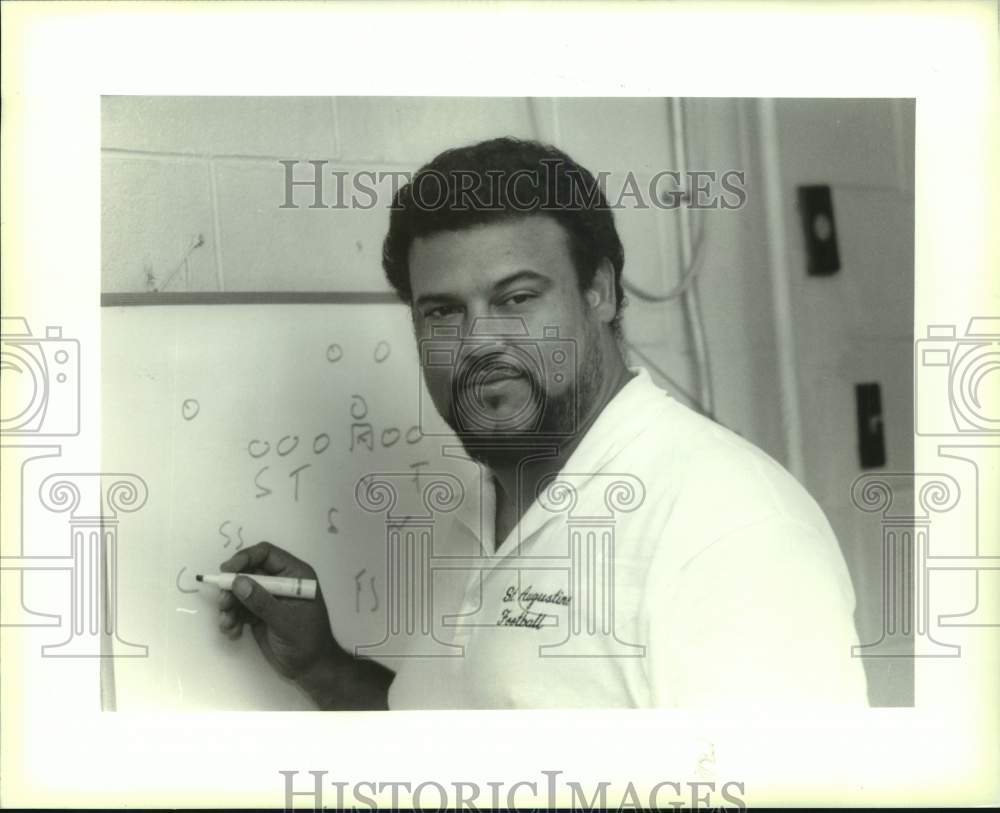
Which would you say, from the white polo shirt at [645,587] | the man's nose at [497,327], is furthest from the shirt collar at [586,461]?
the man's nose at [497,327]

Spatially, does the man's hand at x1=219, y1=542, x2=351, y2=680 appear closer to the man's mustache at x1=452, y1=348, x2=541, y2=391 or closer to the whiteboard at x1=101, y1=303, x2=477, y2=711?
the whiteboard at x1=101, y1=303, x2=477, y2=711

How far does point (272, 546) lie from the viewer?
1.40m

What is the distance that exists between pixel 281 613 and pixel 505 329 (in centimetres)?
40

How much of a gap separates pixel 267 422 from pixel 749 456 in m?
0.54

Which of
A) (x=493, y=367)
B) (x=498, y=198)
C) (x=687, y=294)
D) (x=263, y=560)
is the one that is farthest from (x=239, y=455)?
(x=687, y=294)

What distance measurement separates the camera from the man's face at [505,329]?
1.39 metres

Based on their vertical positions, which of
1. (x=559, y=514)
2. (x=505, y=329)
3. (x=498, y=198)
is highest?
(x=498, y=198)

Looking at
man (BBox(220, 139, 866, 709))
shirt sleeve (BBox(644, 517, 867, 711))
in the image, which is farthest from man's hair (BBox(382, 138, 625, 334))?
shirt sleeve (BBox(644, 517, 867, 711))

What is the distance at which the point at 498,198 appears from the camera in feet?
4.59

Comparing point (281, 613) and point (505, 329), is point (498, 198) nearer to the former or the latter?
point (505, 329)

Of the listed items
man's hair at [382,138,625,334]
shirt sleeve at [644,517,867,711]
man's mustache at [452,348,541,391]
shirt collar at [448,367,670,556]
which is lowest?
shirt sleeve at [644,517,867,711]

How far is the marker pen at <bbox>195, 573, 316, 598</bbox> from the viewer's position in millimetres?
1398

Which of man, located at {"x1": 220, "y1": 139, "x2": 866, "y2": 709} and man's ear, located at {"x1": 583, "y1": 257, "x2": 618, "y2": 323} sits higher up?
man's ear, located at {"x1": 583, "y1": 257, "x2": 618, "y2": 323}

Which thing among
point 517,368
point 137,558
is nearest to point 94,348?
point 137,558
